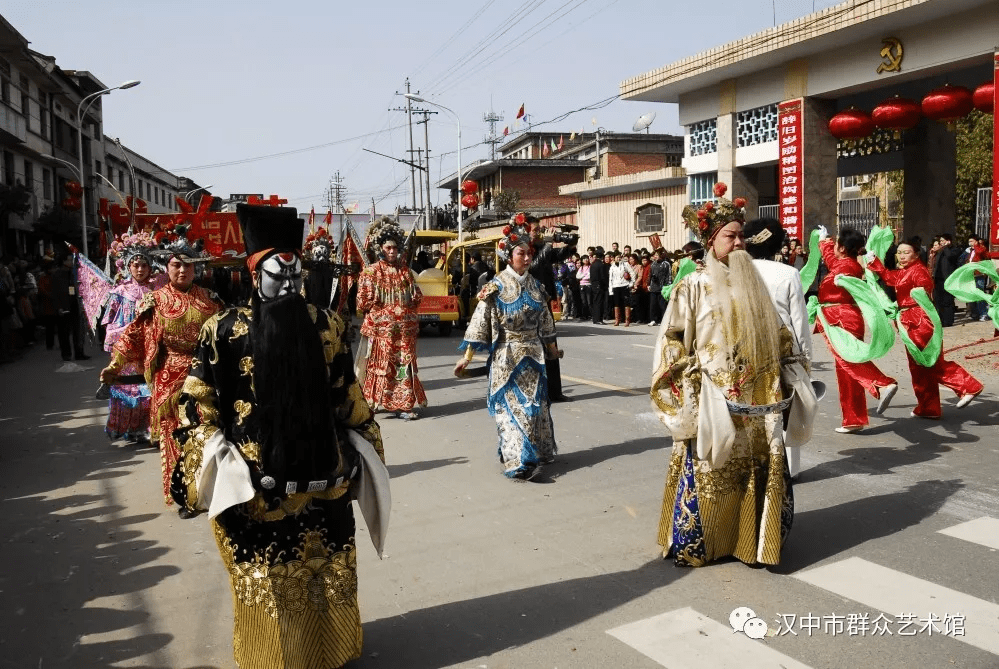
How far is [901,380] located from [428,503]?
7001mm

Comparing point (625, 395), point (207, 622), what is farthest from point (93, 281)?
point (207, 622)

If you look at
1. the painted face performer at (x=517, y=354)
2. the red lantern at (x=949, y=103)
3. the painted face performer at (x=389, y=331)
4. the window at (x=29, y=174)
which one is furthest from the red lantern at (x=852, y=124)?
the window at (x=29, y=174)

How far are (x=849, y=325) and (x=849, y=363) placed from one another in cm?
33

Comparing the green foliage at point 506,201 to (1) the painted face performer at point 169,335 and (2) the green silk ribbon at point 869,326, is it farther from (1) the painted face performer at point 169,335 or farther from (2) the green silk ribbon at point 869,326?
(1) the painted face performer at point 169,335

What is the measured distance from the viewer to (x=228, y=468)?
323 centimetres

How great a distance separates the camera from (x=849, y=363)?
7637 mm

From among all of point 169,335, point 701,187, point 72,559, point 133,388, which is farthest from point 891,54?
point 72,559

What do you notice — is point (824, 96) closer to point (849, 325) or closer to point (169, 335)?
point (849, 325)

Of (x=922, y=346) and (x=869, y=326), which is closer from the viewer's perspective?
(x=869, y=326)

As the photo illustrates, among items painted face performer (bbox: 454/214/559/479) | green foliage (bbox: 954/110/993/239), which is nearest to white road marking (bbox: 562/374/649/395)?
painted face performer (bbox: 454/214/559/479)

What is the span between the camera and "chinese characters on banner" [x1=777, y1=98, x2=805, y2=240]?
18500 mm

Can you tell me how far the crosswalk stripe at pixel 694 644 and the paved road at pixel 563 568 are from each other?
1 cm

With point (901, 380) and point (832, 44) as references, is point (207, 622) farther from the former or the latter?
point (832, 44)

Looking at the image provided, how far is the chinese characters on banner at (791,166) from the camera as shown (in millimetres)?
18500
